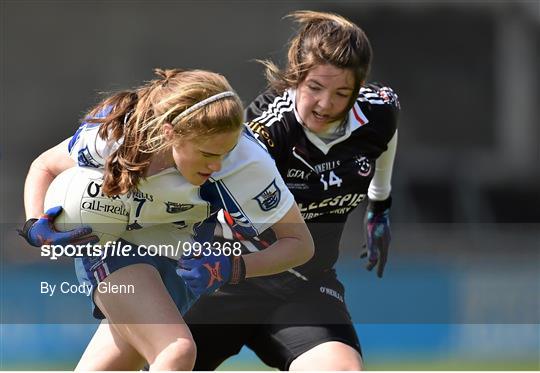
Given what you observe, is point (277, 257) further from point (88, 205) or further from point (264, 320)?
point (88, 205)

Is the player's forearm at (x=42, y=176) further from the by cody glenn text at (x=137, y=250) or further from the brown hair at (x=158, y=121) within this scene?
the brown hair at (x=158, y=121)

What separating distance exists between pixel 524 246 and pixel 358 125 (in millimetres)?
4990

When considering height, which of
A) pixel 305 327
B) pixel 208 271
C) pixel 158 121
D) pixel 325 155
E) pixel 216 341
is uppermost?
pixel 158 121

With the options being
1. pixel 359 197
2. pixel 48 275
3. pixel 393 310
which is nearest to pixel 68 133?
pixel 48 275

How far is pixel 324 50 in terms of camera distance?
12.1 ft

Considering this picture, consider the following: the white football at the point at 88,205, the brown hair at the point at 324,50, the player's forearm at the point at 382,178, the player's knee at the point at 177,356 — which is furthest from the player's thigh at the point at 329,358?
the player's forearm at the point at 382,178

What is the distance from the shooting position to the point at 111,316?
10.9 feet

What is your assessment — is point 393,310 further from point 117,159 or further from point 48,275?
point 117,159

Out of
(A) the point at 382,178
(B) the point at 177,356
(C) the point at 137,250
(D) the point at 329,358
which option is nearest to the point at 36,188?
(C) the point at 137,250

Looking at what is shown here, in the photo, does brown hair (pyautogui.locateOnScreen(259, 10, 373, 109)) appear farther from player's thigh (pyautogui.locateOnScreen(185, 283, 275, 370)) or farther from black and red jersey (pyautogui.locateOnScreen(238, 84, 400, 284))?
player's thigh (pyautogui.locateOnScreen(185, 283, 275, 370))

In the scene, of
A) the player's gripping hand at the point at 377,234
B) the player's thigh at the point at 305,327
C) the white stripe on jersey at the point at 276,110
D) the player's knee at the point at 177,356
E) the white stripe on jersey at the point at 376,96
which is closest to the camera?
the player's knee at the point at 177,356

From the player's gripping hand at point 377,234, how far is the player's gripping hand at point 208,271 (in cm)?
120

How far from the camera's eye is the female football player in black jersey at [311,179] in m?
3.69

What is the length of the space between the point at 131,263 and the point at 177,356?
36 cm
